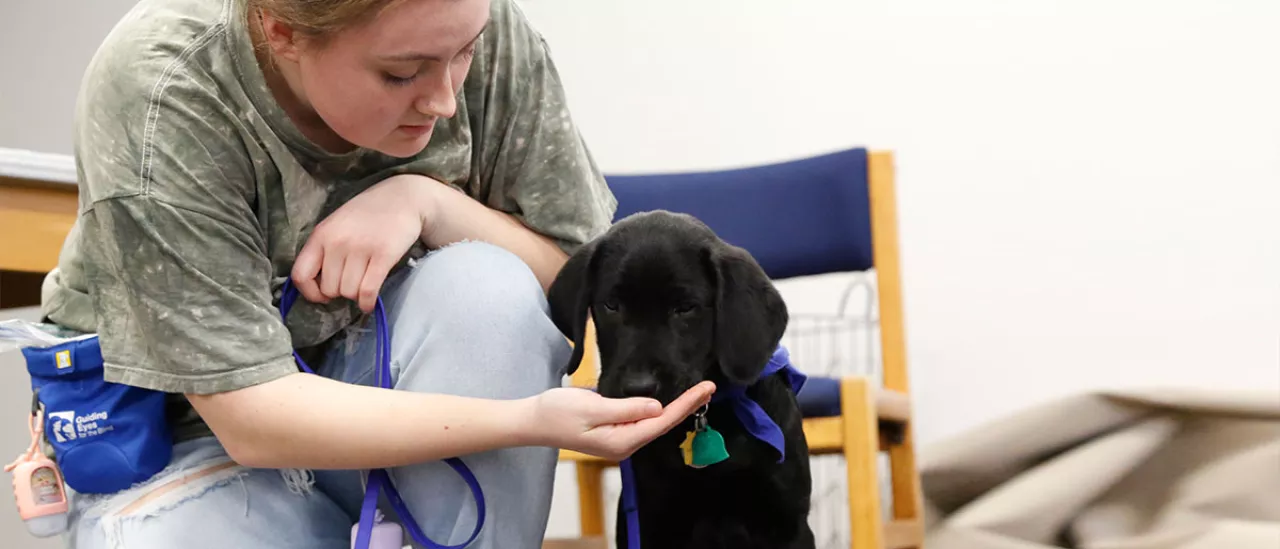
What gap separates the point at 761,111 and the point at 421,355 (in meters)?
1.62

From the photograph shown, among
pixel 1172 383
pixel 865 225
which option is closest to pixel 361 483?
pixel 865 225

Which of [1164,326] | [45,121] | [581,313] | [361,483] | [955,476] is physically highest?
[45,121]

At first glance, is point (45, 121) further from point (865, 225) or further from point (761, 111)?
point (865, 225)

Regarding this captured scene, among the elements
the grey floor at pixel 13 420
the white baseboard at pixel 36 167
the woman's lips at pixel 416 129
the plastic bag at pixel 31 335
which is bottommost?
the grey floor at pixel 13 420

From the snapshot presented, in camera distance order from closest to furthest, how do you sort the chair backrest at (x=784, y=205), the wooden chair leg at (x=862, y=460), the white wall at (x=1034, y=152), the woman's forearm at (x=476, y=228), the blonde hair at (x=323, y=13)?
the blonde hair at (x=323, y=13), the woman's forearm at (x=476, y=228), the wooden chair leg at (x=862, y=460), the chair backrest at (x=784, y=205), the white wall at (x=1034, y=152)

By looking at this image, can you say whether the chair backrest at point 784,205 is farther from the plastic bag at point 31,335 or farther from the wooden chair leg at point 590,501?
the plastic bag at point 31,335

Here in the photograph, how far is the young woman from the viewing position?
0.97 m

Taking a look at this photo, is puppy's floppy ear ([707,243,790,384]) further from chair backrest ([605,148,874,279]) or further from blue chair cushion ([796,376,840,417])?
chair backrest ([605,148,874,279])

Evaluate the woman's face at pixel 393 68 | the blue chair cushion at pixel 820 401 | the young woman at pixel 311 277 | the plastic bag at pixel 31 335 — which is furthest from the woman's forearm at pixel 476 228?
the blue chair cushion at pixel 820 401

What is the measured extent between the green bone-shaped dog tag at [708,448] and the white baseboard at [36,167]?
3.24ft

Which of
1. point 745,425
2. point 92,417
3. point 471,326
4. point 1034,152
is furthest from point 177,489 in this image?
point 1034,152

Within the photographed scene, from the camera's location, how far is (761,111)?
2518 mm

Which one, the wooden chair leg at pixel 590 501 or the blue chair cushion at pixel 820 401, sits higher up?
the blue chair cushion at pixel 820 401

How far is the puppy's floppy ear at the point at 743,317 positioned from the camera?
116 centimetres
